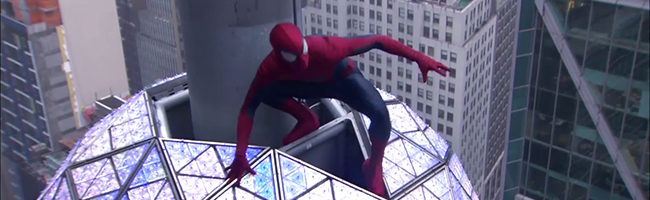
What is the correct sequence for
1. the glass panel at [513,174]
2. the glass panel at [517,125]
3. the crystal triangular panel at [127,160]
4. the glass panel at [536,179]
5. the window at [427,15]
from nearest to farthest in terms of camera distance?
the crystal triangular panel at [127,160] → the glass panel at [517,125] → the glass panel at [536,179] → the glass panel at [513,174] → the window at [427,15]

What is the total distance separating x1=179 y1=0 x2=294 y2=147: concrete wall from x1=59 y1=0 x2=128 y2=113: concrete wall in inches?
706

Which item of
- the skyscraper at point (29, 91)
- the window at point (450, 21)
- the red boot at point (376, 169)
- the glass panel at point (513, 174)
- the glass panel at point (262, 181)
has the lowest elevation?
the skyscraper at point (29, 91)

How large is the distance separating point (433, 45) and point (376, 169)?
56.4 feet

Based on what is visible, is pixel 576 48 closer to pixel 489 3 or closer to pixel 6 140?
pixel 489 3

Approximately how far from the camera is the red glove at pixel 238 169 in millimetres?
5340

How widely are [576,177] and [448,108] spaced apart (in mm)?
9817

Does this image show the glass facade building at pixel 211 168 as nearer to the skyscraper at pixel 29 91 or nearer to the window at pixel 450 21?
the window at pixel 450 21

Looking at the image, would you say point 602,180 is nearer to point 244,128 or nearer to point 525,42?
point 525,42

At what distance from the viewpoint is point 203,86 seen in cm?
577

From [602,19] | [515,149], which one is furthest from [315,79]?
[515,149]

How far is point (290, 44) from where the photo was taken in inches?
192

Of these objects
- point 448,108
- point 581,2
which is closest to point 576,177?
point 581,2

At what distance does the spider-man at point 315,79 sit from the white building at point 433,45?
51.3 ft

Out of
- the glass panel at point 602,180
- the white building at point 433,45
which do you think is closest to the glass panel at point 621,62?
the glass panel at point 602,180
